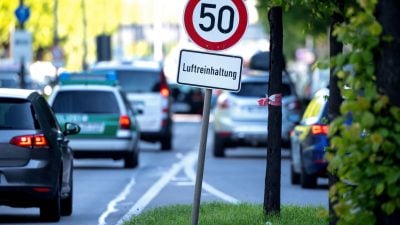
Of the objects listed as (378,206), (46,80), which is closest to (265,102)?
(378,206)

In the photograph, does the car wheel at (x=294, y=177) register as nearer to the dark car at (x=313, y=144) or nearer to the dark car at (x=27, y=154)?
the dark car at (x=313, y=144)

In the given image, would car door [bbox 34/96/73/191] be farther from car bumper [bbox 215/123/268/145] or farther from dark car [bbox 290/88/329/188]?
car bumper [bbox 215/123/268/145]

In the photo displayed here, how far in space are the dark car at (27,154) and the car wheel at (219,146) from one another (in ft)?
54.8

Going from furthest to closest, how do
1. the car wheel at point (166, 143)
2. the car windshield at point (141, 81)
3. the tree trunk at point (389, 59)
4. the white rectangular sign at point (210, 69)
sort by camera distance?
the car wheel at point (166, 143) → the car windshield at point (141, 81) → the white rectangular sign at point (210, 69) → the tree trunk at point (389, 59)

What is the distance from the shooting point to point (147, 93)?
A: 3550 centimetres

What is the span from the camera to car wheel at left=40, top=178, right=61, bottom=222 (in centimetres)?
1628

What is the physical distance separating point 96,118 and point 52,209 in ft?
40.3

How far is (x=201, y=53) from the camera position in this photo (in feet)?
41.3

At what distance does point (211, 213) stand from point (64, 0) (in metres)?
79.3

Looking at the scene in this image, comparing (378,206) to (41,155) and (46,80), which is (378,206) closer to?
(41,155)

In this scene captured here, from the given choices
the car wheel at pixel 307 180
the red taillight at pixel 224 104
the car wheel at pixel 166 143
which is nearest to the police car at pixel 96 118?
the red taillight at pixel 224 104

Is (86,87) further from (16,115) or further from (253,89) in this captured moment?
(16,115)

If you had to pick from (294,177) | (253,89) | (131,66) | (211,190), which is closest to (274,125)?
(211,190)

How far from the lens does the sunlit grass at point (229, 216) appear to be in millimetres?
14578
